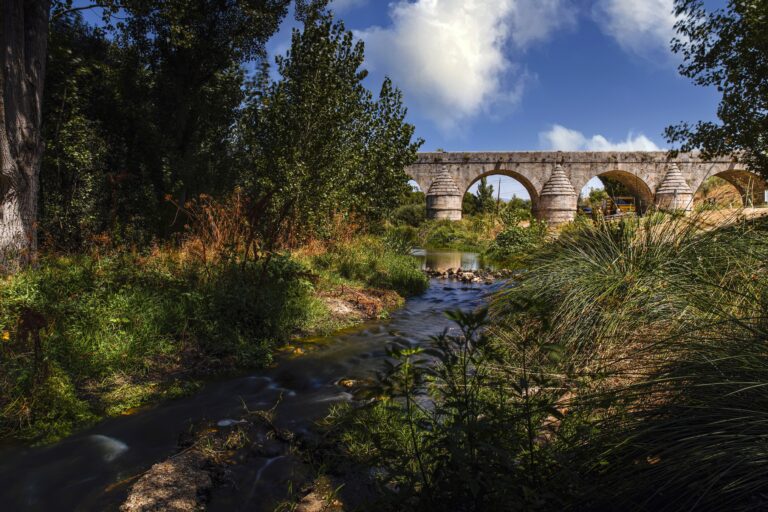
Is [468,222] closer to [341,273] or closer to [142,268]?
[341,273]

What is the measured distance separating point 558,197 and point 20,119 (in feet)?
84.1

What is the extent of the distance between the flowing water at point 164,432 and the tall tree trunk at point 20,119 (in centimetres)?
311

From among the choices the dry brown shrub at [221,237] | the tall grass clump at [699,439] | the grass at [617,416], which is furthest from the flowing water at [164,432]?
the dry brown shrub at [221,237]

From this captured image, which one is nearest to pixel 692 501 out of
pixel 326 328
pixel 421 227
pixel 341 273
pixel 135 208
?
pixel 326 328

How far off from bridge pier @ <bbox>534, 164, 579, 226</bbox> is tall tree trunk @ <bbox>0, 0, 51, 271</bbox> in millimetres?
25029

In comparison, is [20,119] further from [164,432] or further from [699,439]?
[699,439]

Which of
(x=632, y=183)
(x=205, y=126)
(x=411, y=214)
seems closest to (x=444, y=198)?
(x=411, y=214)

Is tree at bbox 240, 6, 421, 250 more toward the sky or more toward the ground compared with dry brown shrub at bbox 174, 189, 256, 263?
more toward the sky

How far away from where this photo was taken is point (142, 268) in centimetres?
508

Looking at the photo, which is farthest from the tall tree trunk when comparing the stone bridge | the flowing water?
the stone bridge

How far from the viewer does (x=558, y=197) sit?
26.1 m

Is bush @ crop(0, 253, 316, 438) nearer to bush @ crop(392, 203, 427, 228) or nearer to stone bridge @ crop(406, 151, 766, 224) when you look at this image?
stone bridge @ crop(406, 151, 766, 224)

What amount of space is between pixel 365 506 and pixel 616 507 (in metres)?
0.93

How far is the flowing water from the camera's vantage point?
238cm
